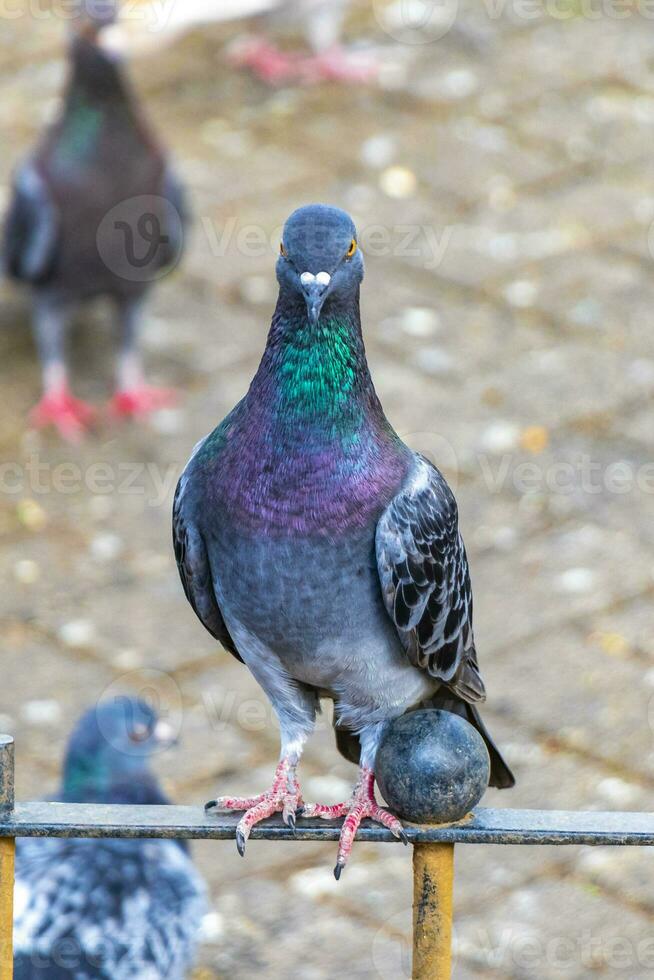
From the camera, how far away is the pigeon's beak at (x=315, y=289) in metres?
2.85

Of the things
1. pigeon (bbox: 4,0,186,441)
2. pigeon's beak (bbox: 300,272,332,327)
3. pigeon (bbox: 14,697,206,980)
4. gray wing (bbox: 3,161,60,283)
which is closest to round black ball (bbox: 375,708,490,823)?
pigeon's beak (bbox: 300,272,332,327)

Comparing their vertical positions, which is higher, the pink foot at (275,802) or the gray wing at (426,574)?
the gray wing at (426,574)

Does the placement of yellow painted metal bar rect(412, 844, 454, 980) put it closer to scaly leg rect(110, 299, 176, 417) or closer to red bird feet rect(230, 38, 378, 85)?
scaly leg rect(110, 299, 176, 417)

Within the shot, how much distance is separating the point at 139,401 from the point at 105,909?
11.8ft

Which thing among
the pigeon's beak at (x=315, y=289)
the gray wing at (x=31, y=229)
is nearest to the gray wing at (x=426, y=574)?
the pigeon's beak at (x=315, y=289)

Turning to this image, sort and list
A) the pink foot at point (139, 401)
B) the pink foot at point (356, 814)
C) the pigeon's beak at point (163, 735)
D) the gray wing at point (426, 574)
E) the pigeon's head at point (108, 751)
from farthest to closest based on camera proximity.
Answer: the pink foot at point (139, 401) → the pigeon's beak at point (163, 735) → the pigeon's head at point (108, 751) → the gray wing at point (426, 574) → the pink foot at point (356, 814)

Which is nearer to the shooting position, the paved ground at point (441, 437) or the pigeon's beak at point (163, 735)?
the pigeon's beak at point (163, 735)

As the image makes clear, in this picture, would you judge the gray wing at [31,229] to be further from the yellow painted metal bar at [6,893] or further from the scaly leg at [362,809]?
the yellow painted metal bar at [6,893]

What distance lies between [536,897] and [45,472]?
309cm

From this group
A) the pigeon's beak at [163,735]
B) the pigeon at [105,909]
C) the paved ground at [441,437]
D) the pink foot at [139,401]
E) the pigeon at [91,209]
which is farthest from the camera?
the pink foot at [139,401]

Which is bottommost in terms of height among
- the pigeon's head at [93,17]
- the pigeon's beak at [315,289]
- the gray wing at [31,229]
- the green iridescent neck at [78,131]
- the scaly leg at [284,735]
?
the gray wing at [31,229]

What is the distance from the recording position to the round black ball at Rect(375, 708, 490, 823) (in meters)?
2.50

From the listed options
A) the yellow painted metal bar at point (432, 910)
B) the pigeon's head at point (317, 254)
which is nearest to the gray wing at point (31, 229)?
the pigeon's head at point (317, 254)

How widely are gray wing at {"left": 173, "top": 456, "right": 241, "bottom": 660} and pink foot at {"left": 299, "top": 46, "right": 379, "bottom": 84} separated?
746 centimetres
